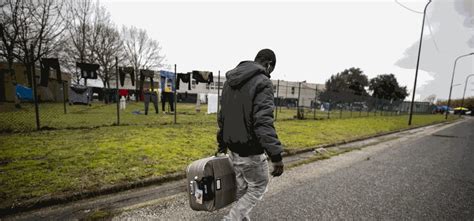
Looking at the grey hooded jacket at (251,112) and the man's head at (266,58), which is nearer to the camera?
the grey hooded jacket at (251,112)

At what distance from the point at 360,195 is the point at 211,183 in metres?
2.66

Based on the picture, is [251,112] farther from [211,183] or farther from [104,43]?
[104,43]

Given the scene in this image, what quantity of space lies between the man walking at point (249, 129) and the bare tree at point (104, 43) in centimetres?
2624

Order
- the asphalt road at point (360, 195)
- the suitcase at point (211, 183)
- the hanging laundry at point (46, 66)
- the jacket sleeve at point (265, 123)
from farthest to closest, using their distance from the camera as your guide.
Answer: the hanging laundry at point (46, 66) → the asphalt road at point (360, 195) → the suitcase at point (211, 183) → the jacket sleeve at point (265, 123)

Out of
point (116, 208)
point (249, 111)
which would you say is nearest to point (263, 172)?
point (249, 111)

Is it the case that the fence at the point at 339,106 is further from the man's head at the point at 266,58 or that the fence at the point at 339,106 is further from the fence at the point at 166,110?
the man's head at the point at 266,58

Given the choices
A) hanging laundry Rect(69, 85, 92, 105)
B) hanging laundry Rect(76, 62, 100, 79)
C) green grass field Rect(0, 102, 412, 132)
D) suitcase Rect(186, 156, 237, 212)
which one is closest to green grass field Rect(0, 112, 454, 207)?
green grass field Rect(0, 102, 412, 132)

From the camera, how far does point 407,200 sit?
9.93ft

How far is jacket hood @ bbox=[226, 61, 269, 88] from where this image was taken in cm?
173

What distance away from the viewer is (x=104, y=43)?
24656 mm

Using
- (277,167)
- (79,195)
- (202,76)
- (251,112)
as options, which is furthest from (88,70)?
(277,167)

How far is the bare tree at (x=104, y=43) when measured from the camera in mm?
23250

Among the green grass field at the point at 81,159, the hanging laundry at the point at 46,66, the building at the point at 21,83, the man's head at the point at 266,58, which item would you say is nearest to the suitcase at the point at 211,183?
the man's head at the point at 266,58

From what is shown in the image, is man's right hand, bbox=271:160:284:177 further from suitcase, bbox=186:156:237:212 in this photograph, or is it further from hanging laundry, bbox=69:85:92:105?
hanging laundry, bbox=69:85:92:105
